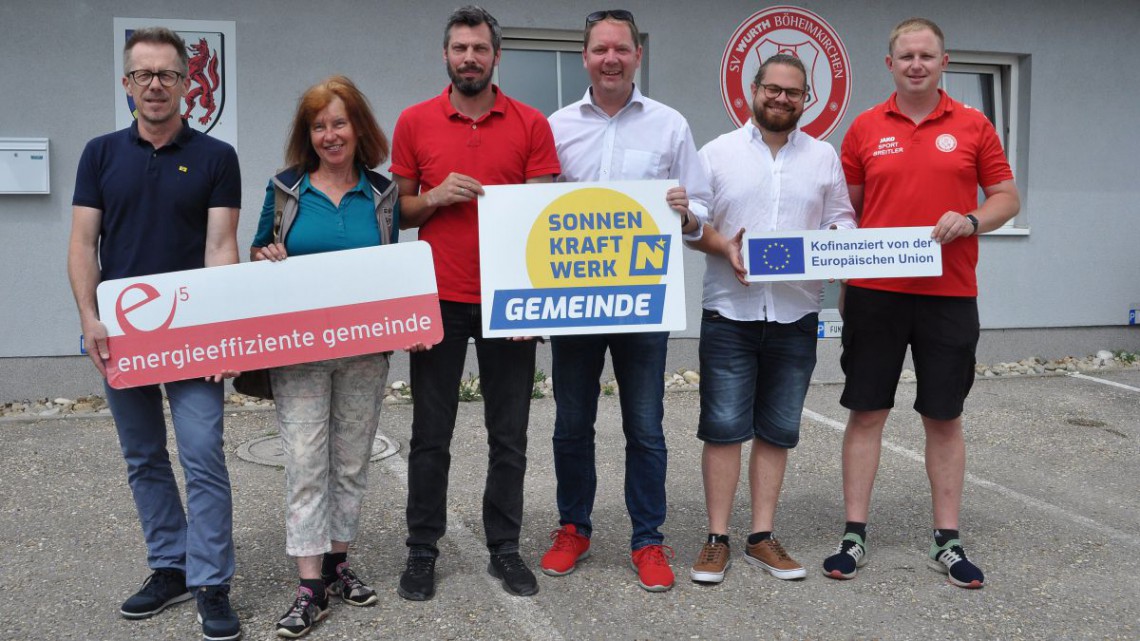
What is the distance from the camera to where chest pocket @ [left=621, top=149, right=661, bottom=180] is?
3.80 m

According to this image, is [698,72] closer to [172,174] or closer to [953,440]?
[953,440]

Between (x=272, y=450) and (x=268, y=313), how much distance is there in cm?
284

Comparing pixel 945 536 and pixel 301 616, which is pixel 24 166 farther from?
pixel 945 536

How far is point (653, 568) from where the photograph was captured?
154 inches

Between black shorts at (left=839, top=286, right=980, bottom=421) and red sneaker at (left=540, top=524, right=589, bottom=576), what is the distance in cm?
125

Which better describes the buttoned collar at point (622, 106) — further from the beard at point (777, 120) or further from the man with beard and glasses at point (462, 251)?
the beard at point (777, 120)

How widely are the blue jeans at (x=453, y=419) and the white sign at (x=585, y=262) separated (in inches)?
6.0

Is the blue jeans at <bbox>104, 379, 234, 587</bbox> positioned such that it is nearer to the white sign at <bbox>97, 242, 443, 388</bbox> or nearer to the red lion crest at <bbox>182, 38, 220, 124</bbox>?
the white sign at <bbox>97, 242, 443, 388</bbox>

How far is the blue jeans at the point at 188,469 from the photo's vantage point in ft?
11.2

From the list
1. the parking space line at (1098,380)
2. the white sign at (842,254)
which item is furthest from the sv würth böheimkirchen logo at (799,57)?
the white sign at (842,254)

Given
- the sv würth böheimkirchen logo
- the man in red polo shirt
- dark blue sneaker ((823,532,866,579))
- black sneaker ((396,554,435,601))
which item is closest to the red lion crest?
the sv würth böheimkirchen logo

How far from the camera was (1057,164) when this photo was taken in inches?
368

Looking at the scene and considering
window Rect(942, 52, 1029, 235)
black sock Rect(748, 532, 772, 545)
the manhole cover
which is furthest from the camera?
window Rect(942, 52, 1029, 235)

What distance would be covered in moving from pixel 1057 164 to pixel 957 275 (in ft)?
20.7
